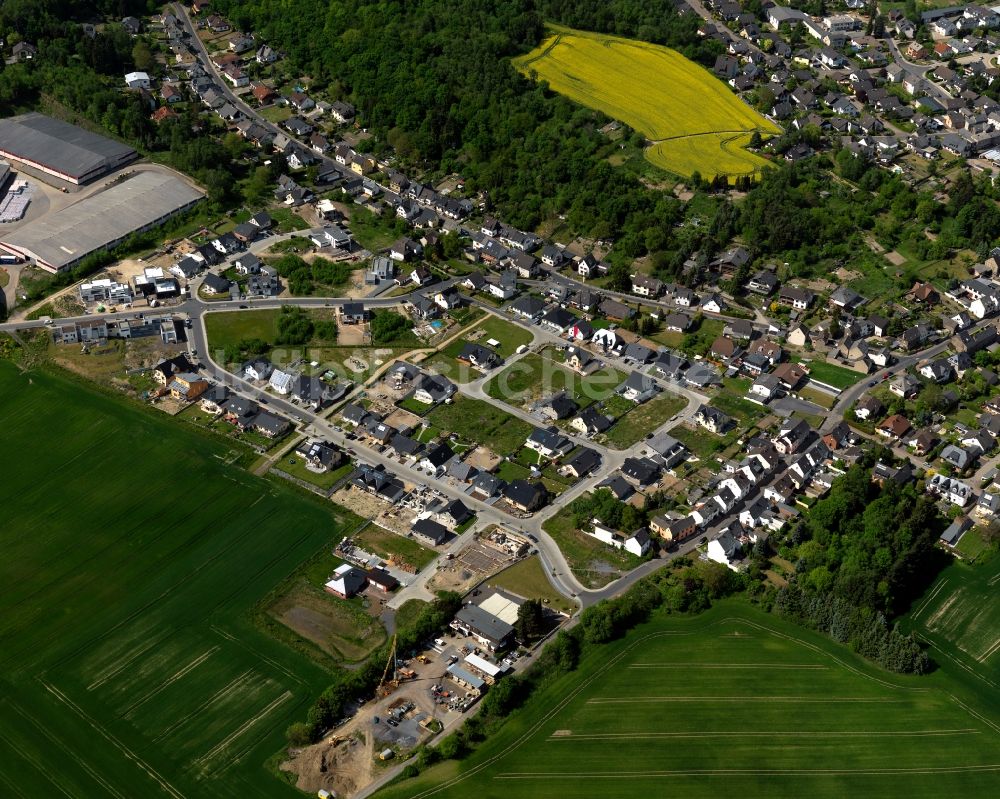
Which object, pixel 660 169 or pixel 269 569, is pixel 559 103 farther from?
pixel 269 569

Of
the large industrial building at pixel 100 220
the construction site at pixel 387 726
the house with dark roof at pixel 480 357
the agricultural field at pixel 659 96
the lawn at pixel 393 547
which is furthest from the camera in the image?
the agricultural field at pixel 659 96

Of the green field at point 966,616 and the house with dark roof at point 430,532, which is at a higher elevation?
the green field at point 966,616

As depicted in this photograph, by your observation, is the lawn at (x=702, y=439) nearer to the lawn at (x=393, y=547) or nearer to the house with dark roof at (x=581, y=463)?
the house with dark roof at (x=581, y=463)

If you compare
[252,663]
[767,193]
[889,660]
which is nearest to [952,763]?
[889,660]

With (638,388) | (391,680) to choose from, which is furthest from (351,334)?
(391,680)

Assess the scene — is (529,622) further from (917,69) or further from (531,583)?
(917,69)

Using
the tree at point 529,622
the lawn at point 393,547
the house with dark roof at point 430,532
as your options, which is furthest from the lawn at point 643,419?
the tree at point 529,622

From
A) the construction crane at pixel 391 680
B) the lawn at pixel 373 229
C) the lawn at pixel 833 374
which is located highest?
the lawn at pixel 833 374

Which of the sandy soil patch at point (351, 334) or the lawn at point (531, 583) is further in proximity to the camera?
the sandy soil patch at point (351, 334)
